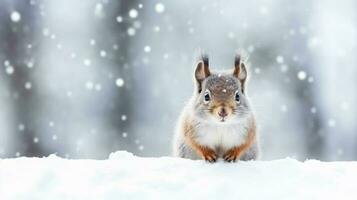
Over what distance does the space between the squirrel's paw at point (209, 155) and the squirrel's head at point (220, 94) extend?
8.0 inches

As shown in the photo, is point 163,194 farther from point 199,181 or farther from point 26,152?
point 26,152

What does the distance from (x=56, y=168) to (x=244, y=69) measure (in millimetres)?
1442

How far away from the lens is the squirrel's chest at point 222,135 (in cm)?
713

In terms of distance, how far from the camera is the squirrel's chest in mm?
7129

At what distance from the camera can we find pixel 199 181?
21.8ft

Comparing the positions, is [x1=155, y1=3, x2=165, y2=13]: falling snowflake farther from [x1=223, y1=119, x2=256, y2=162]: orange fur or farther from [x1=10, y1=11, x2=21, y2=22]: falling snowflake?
[x1=223, y1=119, x2=256, y2=162]: orange fur

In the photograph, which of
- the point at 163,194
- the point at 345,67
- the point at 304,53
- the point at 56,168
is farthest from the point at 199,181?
the point at 345,67

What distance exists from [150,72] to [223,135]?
968 cm

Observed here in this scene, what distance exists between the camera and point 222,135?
23.4 feet

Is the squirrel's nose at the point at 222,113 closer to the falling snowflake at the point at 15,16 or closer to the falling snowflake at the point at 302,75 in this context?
the falling snowflake at the point at 15,16

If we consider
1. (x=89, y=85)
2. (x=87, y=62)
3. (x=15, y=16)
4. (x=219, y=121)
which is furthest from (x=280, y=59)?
(x=219, y=121)

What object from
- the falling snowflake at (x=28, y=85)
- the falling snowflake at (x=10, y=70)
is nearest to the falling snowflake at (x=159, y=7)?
the falling snowflake at (x=10, y=70)

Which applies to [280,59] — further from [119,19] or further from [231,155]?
[231,155]

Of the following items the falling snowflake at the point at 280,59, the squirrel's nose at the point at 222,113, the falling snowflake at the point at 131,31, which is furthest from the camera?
the falling snowflake at the point at 280,59
